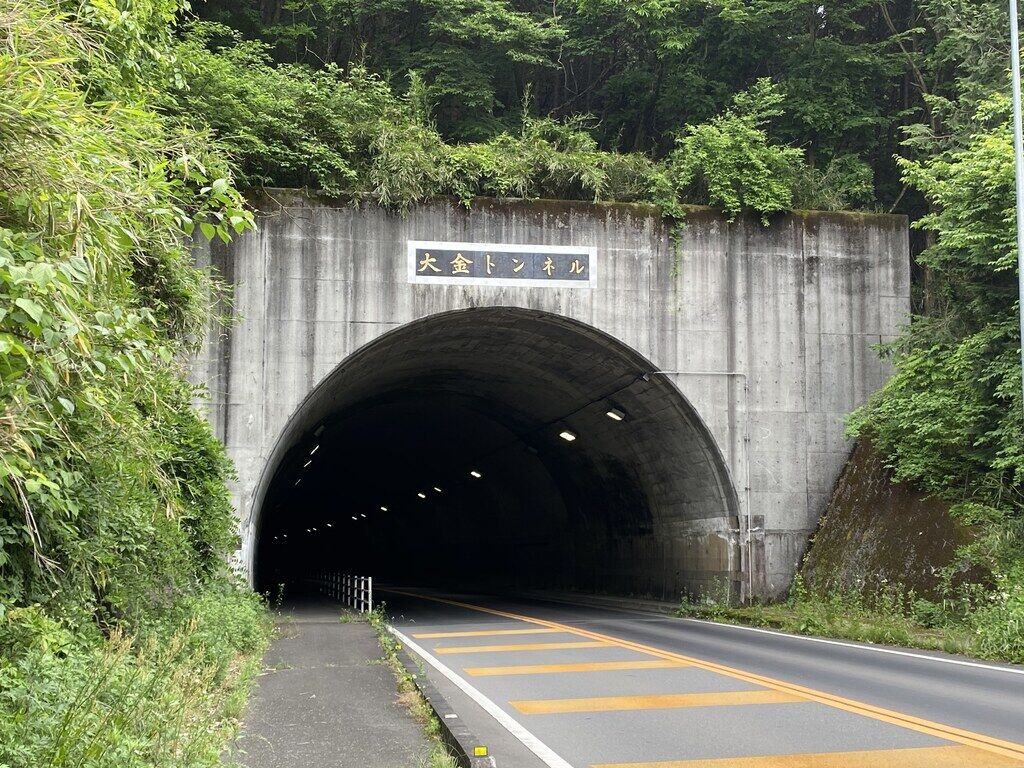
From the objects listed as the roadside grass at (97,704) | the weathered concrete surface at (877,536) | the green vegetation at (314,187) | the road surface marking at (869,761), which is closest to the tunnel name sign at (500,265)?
the green vegetation at (314,187)

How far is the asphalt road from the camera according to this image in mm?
6352

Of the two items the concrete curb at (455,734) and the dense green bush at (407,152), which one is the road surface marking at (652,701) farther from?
the dense green bush at (407,152)

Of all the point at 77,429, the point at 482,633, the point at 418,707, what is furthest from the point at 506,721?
the point at 482,633

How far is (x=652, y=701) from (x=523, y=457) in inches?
802

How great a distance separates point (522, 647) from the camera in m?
13.5

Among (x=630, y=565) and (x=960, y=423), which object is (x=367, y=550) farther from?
(x=960, y=423)

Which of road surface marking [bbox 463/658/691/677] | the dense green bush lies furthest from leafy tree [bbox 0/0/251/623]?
the dense green bush

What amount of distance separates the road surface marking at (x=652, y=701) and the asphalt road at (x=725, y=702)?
0.7 inches

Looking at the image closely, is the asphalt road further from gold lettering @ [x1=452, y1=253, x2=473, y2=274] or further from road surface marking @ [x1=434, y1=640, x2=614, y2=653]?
gold lettering @ [x1=452, y1=253, x2=473, y2=274]

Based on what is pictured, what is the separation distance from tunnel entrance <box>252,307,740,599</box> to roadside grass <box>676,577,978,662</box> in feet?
3.49

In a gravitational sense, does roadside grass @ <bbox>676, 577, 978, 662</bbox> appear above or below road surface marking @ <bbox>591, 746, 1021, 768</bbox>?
below

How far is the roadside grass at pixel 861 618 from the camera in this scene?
12773 millimetres

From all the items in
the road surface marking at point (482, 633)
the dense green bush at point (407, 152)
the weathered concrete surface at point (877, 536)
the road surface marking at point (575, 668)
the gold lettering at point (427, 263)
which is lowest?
the road surface marking at point (482, 633)

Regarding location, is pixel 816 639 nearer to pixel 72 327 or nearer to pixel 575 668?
pixel 575 668
